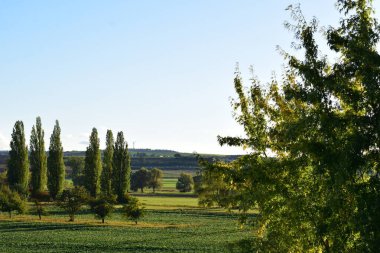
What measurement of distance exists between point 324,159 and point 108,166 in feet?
329

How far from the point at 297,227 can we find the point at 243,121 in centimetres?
408

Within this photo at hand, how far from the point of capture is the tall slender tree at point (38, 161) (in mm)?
103938

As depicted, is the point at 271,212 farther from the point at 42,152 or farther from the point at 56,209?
the point at 42,152

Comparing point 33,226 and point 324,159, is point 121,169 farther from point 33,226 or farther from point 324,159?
point 324,159

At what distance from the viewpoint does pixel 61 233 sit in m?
60.8

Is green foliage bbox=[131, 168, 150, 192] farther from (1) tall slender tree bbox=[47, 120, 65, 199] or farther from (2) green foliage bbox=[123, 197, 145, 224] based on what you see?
(2) green foliage bbox=[123, 197, 145, 224]

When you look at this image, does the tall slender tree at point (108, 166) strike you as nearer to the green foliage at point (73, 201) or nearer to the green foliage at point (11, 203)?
the green foliage at point (73, 201)

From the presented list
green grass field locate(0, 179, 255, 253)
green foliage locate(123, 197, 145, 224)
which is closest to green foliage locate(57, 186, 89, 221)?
green grass field locate(0, 179, 255, 253)

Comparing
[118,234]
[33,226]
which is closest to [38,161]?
[33,226]

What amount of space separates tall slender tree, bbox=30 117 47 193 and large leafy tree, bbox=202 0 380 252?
9407 centimetres

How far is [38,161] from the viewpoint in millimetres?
105625

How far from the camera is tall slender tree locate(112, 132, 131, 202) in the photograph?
108 meters

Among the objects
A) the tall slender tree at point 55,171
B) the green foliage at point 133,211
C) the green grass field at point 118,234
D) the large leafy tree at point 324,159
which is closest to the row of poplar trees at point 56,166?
the tall slender tree at point 55,171

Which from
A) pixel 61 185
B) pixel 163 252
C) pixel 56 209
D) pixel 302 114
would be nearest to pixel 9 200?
pixel 56 209
